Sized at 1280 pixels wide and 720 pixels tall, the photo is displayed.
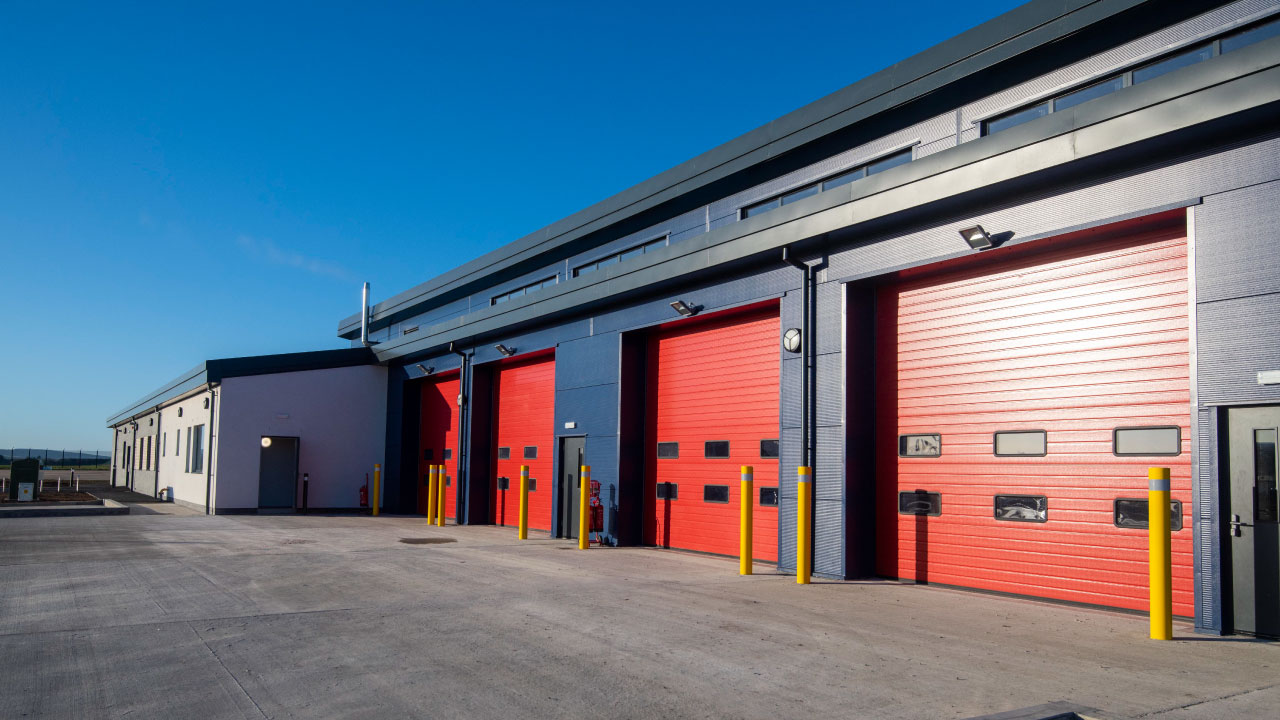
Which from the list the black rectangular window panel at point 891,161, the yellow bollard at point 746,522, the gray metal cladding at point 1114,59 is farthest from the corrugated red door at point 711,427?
A: the gray metal cladding at point 1114,59

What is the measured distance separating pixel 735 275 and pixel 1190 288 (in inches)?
264

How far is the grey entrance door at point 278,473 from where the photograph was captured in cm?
2472

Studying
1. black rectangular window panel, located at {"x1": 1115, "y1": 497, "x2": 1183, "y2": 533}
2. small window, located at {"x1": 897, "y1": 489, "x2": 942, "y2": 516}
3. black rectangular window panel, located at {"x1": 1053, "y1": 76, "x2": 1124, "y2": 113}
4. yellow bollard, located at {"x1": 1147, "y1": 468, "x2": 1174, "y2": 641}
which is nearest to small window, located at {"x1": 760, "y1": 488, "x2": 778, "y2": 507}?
small window, located at {"x1": 897, "y1": 489, "x2": 942, "y2": 516}

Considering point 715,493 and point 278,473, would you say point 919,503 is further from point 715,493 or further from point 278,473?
point 278,473

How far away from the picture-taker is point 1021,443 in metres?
10.3

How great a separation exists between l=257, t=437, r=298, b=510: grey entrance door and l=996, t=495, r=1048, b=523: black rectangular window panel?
20.0 meters

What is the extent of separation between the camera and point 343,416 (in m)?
25.7

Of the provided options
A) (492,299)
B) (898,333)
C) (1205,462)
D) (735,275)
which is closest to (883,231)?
(898,333)

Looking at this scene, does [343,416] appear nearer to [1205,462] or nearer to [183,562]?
[183,562]

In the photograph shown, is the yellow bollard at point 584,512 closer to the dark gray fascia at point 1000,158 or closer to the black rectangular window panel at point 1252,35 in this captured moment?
the dark gray fascia at point 1000,158

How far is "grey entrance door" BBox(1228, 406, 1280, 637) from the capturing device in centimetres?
762

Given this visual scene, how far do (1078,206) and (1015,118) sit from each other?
288 cm

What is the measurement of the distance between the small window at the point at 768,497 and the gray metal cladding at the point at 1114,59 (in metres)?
5.78

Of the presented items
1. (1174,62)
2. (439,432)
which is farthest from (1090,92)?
(439,432)
